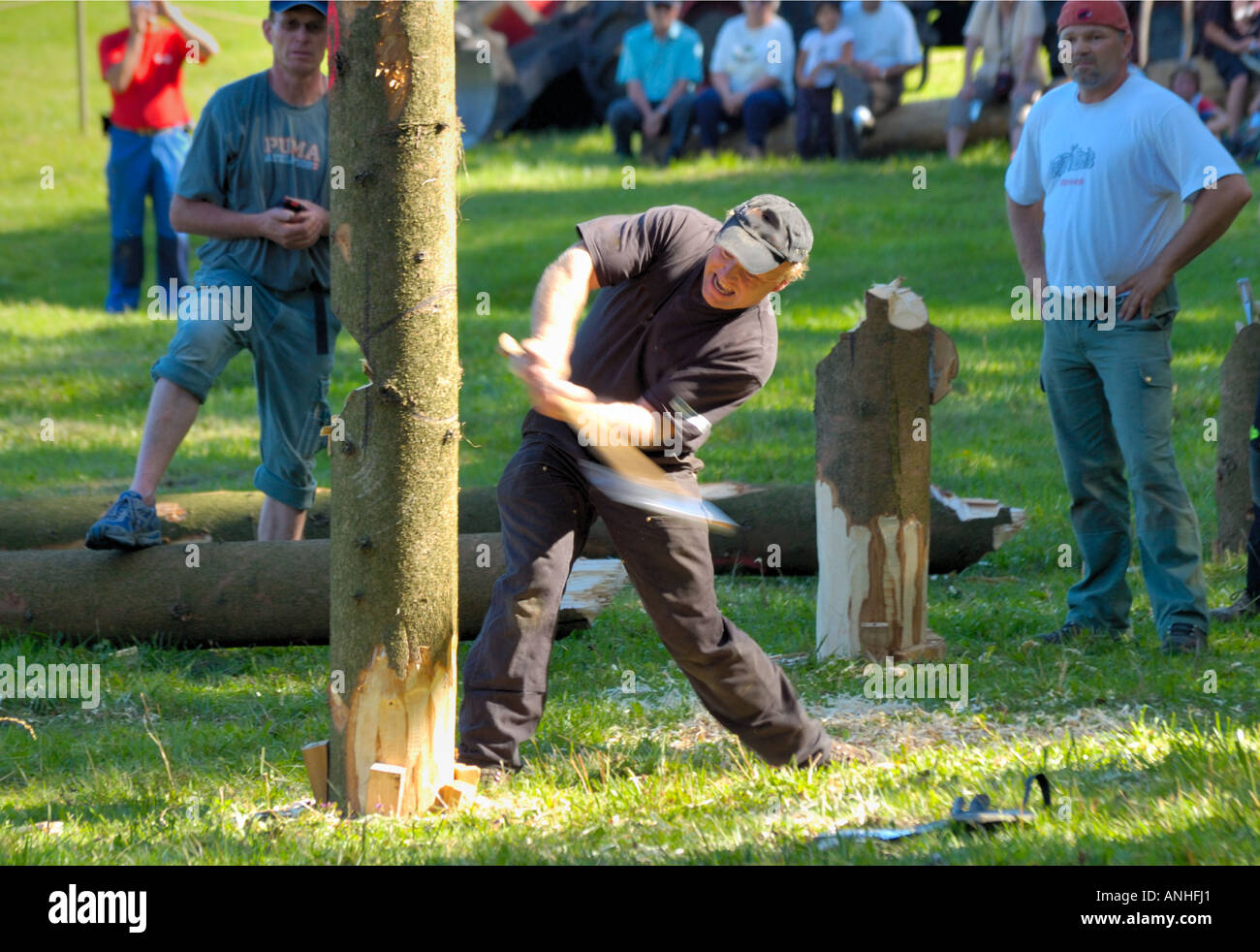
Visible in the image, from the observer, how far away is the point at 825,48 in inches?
639

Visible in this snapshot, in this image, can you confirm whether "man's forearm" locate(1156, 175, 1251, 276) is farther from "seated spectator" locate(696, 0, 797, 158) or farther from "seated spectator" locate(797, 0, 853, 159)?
"seated spectator" locate(696, 0, 797, 158)

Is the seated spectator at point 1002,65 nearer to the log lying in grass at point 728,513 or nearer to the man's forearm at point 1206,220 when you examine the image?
the log lying in grass at point 728,513

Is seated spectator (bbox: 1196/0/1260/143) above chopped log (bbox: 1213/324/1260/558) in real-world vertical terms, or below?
above

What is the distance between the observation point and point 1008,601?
7047 millimetres

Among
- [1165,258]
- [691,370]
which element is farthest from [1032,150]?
[691,370]

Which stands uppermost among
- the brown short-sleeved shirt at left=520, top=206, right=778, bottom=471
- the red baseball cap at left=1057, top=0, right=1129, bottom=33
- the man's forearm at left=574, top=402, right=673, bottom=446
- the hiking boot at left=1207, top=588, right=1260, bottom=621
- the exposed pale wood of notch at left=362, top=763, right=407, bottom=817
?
the red baseball cap at left=1057, top=0, right=1129, bottom=33

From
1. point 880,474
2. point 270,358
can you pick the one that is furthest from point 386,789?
point 270,358

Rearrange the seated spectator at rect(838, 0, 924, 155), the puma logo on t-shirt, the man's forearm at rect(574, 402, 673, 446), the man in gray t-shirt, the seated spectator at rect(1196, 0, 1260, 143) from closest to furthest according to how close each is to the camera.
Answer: the man's forearm at rect(574, 402, 673, 446) → the man in gray t-shirt → the puma logo on t-shirt → the seated spectator at rect(1196, 0, 1260, 143) → the seated spectator at rect(838, 0, 924, 155)

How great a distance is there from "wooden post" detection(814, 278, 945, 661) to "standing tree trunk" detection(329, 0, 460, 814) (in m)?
2.15

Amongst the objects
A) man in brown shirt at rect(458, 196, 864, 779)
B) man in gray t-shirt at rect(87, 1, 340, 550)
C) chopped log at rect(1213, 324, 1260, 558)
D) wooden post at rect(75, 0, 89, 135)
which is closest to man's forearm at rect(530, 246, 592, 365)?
man in brown shirt at rect(458, 196, 864, 779)

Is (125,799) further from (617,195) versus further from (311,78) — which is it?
(617,195)

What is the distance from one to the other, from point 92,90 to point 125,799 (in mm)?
23165

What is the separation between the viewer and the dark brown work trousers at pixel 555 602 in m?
4.42

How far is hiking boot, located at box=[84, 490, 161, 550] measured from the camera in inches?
231
